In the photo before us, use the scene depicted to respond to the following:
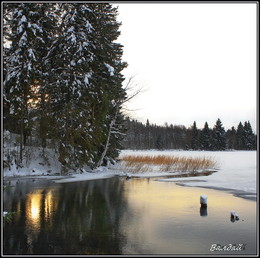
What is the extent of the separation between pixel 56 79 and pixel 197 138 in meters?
59.6

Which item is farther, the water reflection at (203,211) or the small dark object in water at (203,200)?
the small dark object in water at (203,200)

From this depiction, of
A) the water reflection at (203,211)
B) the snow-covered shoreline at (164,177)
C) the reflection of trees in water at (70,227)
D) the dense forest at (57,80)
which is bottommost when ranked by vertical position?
the snow-covered shoreline at (164,177)

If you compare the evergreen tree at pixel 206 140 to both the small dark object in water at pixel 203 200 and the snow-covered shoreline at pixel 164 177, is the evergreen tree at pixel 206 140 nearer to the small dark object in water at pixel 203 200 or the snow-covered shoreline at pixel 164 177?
the snow-covered shoreline at pixel 164 177

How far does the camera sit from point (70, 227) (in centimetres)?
809

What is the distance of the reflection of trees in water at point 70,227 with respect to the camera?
6.46 meters

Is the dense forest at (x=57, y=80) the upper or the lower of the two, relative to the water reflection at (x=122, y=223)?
upper

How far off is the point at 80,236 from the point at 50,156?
17096 mm

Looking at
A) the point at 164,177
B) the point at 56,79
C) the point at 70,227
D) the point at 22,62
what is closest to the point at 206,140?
the point at 164,177

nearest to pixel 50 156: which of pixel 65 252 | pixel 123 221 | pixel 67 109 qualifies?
pixel 67 109

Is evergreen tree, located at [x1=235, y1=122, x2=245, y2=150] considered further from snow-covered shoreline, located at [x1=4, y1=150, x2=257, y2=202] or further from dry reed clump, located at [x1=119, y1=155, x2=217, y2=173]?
snow-covered shoreline, located at [x1=4, y1=150, x2=257, y2=202]

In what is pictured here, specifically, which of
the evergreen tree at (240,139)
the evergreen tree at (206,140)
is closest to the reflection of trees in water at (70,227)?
the evergreen tree at (206,140)

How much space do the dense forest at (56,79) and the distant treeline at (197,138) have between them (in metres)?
34.4

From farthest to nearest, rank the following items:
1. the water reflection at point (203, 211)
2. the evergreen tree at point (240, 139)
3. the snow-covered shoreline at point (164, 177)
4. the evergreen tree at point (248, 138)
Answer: the evergreen tree at point (240, 139) → the evergreen tree at point (248, 138) → the snow-covered shoreline at point (164, 177) → the water reflection at point (203, 211)

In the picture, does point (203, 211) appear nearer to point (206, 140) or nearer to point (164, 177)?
point (164, 177)
